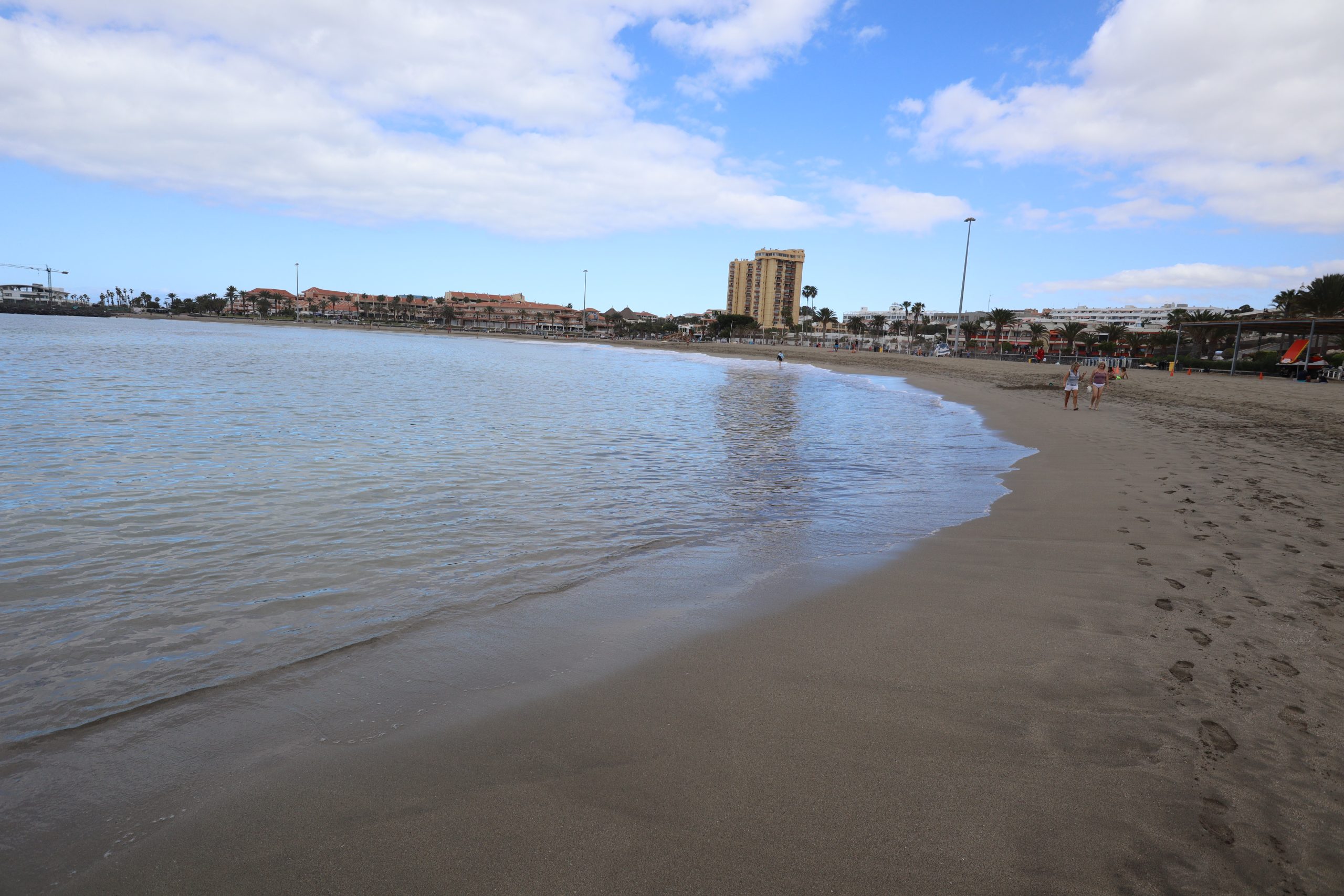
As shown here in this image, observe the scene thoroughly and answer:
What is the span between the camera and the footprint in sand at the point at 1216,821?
2262 mm

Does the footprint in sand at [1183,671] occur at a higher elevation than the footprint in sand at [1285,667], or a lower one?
lower

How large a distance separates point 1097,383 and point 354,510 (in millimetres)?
19258

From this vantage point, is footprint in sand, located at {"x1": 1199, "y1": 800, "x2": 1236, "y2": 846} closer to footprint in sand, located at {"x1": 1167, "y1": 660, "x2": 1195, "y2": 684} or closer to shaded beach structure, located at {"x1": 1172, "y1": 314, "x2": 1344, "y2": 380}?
footprint in sand, located at {"x1": 1167, "y1": 660, "x2": 1195, "y2": 684}

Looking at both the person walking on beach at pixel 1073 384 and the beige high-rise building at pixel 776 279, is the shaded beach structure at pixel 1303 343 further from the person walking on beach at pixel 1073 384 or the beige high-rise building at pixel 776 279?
the beige high-rise building at pixel 776 279

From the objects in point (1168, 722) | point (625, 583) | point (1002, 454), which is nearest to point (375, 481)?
point (625, 583)

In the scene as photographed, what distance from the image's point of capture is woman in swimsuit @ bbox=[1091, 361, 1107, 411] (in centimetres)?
1867

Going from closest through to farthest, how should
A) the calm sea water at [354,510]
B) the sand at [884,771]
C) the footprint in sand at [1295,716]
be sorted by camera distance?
the sand at [884,771] < the footprint in sand at [1295,716] < the calm sea water at [354,510]

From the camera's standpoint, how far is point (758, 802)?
2457 mm

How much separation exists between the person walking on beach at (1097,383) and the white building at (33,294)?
234 meters

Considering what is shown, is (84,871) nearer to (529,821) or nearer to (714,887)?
(529,821)

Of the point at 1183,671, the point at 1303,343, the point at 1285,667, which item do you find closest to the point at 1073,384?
the point at 1285,667

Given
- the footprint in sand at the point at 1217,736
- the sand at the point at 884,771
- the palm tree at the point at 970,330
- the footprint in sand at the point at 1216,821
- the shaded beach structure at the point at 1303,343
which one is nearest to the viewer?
the sand at the point at 884,771

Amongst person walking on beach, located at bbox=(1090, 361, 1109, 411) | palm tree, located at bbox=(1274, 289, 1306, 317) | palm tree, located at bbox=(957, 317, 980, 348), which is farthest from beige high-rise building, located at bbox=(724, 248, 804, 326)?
person walking on beach, located at bbox=(1090, 361, 1109, 411)

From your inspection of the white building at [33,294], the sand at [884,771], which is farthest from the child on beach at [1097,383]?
the white building at [33,294]
